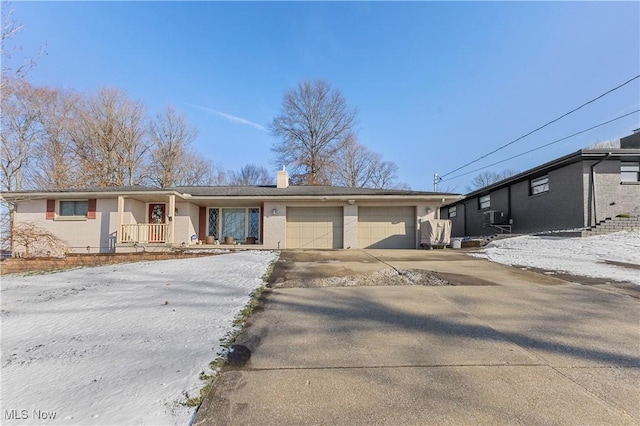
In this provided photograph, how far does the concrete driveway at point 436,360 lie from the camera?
2.01m

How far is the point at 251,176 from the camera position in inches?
1699

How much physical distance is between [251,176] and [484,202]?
3119cm

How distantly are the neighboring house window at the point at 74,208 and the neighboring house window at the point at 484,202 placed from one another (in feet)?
72.8

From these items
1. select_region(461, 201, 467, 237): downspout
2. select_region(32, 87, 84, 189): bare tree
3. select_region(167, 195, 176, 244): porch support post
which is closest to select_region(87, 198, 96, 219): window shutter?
select_region(167, 195, 176, 244): porch support post

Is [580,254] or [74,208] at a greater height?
[74,208]

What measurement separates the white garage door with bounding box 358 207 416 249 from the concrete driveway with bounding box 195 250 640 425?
9120 mm

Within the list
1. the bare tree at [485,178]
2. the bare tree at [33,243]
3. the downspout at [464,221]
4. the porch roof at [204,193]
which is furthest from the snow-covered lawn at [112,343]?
the bare tree at [485,178]

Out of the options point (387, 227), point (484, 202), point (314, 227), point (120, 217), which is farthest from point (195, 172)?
point (484, 202)

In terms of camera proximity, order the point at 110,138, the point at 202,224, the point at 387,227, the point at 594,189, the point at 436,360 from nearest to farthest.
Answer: the point at 436,360, the point at 594,189, the point at 387,227, the point at 202,224, the point at 110,138

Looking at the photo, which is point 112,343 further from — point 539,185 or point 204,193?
point 539,185

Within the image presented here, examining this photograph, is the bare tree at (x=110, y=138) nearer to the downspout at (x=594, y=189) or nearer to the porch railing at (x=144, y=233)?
the porch railing at (x=144, y=233)

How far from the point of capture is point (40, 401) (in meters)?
2.12

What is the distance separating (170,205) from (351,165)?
22491mm

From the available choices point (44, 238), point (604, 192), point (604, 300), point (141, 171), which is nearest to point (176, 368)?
point (604, 300)
